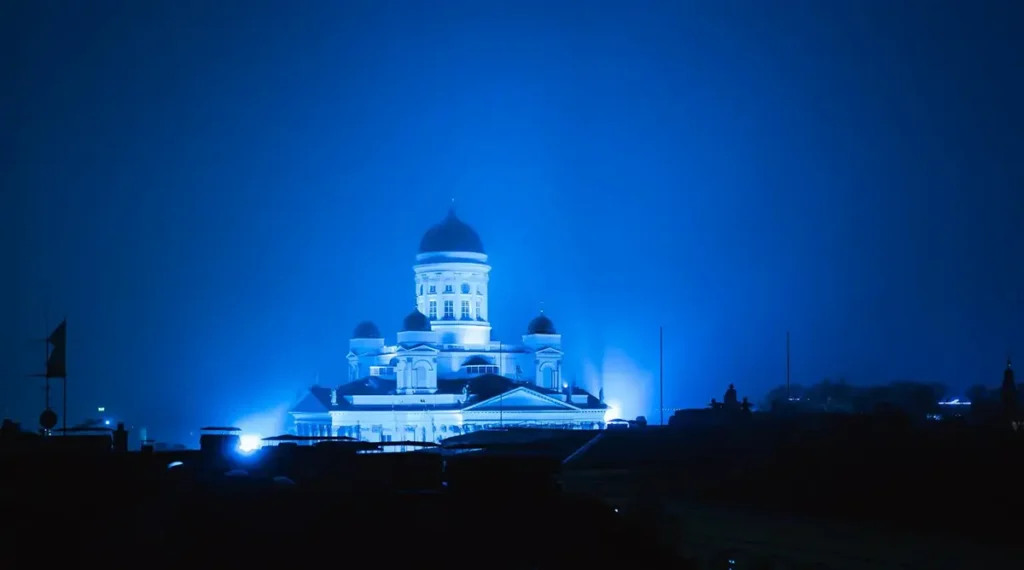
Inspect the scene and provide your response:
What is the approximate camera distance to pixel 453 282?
114 metres

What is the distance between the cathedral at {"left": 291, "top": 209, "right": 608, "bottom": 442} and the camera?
351 feet

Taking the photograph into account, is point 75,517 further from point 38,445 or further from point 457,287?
point 457,287

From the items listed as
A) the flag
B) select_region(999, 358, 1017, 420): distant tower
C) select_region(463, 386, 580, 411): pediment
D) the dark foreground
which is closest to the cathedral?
select_region(463, 386, 580, 411): pediment

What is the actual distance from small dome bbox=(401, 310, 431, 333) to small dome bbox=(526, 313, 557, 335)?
11619 mm

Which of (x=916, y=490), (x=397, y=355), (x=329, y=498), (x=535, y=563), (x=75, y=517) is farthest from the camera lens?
(x=397, y=355)

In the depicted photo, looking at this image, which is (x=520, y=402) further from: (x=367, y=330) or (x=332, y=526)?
(x=332, y=526)

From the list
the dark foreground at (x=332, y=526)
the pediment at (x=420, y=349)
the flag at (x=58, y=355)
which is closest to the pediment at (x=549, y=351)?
the pediment at (x=420, y=349)

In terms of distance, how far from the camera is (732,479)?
31.4m

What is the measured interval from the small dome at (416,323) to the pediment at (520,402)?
6.94 metres

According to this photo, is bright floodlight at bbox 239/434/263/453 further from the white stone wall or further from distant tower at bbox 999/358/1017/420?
the white stone wall

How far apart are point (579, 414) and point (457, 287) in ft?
46.4

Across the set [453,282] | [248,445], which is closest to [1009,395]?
[248,445]

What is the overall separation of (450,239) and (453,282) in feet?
11.3

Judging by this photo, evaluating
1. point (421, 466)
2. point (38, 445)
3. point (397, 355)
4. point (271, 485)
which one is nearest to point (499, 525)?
point (271, 485)
